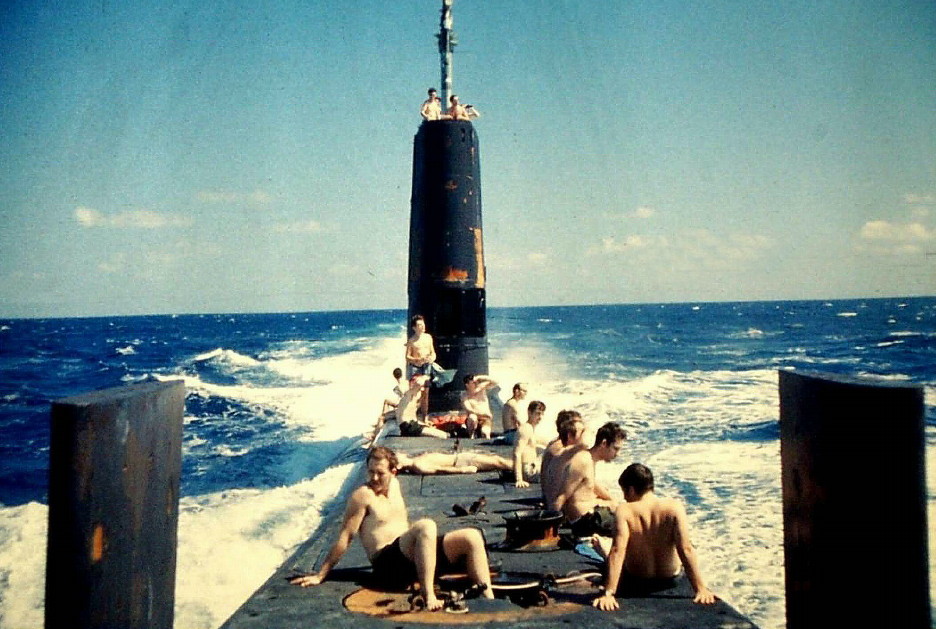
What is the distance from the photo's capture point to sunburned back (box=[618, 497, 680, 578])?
197 inches

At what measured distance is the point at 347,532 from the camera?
5465 mm

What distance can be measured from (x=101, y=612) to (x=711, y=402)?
24842mm

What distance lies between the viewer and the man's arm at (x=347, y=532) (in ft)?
17.9

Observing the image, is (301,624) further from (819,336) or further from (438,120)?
(819,336)

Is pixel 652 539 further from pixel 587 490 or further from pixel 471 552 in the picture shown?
pixel 587 490

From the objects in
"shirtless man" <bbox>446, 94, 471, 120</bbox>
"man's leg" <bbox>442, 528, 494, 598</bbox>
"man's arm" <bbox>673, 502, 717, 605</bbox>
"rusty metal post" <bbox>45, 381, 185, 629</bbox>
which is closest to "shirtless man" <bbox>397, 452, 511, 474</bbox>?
"man's leg" <bbox>442, 528, 494, 598</bbox>

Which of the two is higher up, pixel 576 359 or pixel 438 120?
pixel 438 120

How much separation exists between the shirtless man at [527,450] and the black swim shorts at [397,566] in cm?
350

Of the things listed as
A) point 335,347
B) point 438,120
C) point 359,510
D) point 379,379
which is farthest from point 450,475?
point 335,347

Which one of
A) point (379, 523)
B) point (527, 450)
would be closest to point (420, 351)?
point (527, 450)

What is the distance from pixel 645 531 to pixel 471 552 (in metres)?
1.26

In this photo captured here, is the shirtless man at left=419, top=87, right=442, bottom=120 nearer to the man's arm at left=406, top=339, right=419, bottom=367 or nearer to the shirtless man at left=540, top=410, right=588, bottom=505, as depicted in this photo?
the man's arm at left=406, top=339, right=419, bottom=367

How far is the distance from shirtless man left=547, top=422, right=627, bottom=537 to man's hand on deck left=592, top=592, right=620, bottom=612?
4.94ft

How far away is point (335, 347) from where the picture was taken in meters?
63.9
